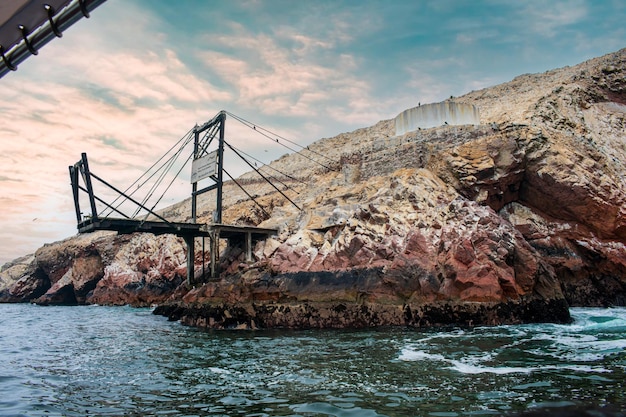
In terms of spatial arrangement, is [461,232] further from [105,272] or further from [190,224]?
[105,272]

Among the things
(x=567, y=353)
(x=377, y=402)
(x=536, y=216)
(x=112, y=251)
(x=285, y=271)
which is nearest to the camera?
(x=377, y=402)

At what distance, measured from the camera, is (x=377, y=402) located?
7918mm

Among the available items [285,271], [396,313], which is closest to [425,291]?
[396,313]

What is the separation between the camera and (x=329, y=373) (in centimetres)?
1049

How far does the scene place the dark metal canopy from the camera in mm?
4949

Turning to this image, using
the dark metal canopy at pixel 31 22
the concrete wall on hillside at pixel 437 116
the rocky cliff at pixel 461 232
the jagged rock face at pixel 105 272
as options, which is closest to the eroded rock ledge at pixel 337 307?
the rocky cliff at pixel 461 232

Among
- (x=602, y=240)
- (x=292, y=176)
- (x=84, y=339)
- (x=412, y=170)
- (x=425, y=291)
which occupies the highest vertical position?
(x=292, y=176)

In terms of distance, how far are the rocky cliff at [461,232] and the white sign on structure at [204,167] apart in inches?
244

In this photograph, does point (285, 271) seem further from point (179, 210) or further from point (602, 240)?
point (179, 210)

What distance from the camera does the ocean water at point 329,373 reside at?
25.6ft

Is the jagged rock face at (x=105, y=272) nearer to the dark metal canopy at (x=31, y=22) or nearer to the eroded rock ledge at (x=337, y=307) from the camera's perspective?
the eroded rock ledge at (x=337, y=307)

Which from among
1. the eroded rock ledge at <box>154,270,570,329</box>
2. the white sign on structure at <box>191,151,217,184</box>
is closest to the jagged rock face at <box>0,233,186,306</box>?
the white sign on structure at <box>191,151,217,184</box>

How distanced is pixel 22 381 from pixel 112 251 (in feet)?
138

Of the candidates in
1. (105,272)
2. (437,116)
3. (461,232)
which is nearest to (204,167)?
(437,116)
